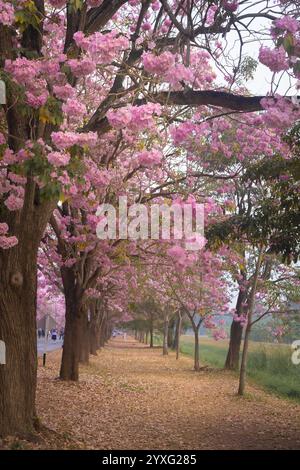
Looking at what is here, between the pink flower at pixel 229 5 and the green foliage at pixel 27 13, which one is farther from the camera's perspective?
the pink flower at pixel 229 5

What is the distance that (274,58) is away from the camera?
6570mm

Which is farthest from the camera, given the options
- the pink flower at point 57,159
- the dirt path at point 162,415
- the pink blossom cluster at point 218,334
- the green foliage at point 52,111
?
the pink blossom cluster at point 218,334

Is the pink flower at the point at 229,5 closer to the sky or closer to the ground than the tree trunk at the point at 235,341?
closer to the sky

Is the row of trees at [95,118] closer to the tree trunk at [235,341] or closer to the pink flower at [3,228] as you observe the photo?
the pink flower at [3,228]

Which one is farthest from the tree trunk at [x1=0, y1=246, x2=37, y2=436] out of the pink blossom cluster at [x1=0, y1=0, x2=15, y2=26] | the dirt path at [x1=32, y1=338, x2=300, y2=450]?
the pink blossom cluster at [x1=0, y1=0, x2=15, y2=26]

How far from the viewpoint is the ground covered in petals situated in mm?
7992

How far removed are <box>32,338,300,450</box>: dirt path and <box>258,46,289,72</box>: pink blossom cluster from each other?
5.12 meters

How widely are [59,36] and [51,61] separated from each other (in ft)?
10.2

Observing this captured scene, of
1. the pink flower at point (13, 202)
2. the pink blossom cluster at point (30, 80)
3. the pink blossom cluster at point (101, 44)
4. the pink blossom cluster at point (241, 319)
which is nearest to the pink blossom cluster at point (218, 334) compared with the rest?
the pink blossom cluster at point (241, 319)

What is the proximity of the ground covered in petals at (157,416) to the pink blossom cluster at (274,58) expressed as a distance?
512cm

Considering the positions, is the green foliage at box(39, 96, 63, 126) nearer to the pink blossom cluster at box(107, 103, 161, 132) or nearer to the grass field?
the pink blossom cluster at box(107, 103, 161, 132)

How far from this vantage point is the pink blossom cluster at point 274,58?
655 cm

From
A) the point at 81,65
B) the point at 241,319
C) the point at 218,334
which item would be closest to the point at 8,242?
the point at 81,65
